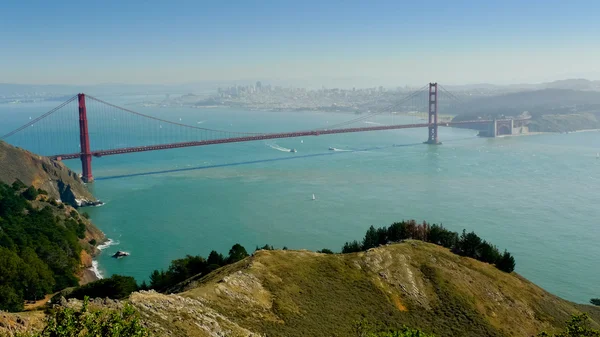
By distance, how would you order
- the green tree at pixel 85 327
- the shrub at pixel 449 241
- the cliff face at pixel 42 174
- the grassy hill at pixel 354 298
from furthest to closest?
1. the cliff face at pixel 42 174
2. the shrub at pixel 449 241
3. the grassy hill at pixel 354 298
4. the green tree at pixel 85 327

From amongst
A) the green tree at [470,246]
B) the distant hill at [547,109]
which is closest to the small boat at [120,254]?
the green tree at [470,246]

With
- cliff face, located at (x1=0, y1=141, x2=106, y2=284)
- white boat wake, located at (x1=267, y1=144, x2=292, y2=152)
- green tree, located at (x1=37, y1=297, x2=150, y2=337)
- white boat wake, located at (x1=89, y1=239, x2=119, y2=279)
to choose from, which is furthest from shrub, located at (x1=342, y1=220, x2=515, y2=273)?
white boat wake, located at (x1=267, y1=144, x2=292, y2=152)

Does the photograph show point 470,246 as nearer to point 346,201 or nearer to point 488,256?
point 488,256

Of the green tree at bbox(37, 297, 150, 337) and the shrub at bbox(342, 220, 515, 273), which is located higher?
the green tree at bbox(37, 297, 150, 337)

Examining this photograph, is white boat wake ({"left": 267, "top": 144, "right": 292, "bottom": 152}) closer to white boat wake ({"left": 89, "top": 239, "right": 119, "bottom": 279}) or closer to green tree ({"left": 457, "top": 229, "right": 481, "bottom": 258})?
white boat wake ({"left": 89, "top": 239, "right": 119, "bottom": 279})

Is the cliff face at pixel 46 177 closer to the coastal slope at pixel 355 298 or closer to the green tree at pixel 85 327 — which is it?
the coastal slope at pixel 355 298
